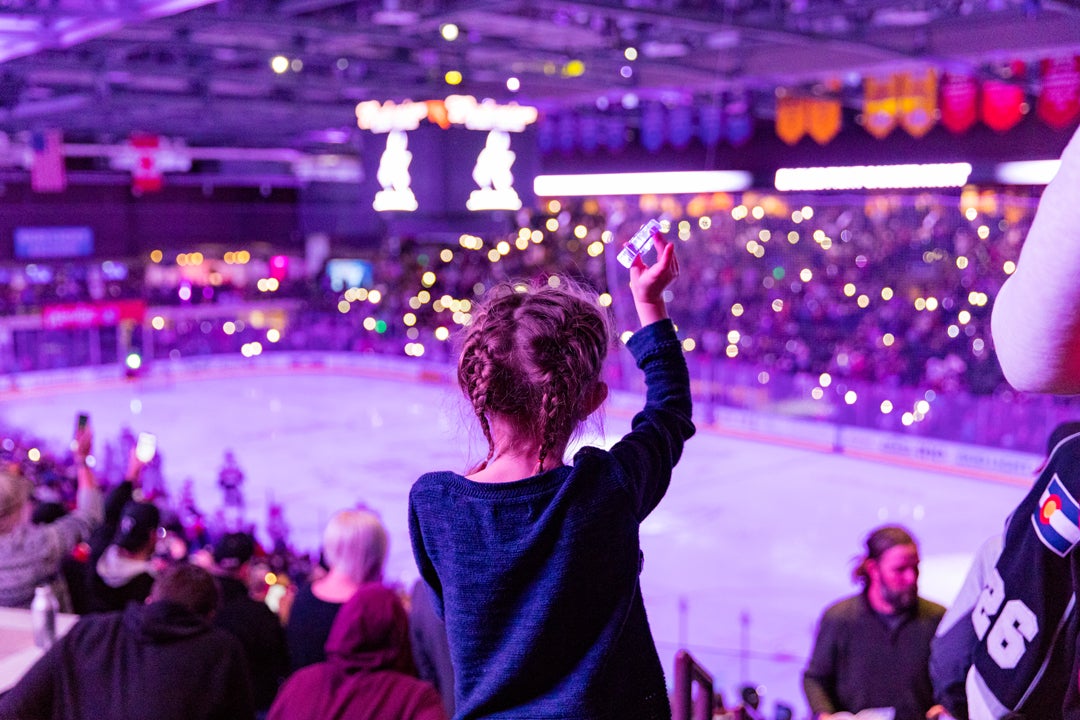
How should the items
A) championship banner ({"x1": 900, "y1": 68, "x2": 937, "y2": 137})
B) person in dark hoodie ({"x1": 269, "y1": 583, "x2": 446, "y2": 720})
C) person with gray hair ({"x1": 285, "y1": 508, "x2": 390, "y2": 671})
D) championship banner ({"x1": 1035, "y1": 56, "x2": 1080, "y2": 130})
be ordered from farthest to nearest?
championship banner ({"x1": 900, "y1": 68, "x2": 937, "y2": 137})
championship banner ({"x1": 1035, "y1": 56, "x2": 1080, "y2": 130})
person with gray hair ({"x1": 285, "y1": 508, "x2": 390, "y2": 671})
person in dark hoodie ({"x1": 269, "y1": 583, "x2": 446, "y2": 720})

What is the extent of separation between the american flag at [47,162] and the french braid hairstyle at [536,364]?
664 inches

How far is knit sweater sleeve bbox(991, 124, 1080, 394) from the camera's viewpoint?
0.63 m

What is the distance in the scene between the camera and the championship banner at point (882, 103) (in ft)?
39.8

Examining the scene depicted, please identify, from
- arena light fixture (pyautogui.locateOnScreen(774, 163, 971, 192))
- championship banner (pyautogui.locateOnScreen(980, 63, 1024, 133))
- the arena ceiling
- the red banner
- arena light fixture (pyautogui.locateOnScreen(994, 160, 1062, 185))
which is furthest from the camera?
the red banner

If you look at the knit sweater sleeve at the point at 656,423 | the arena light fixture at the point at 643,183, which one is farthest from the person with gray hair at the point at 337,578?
the arena light fixture at the point at 643,183

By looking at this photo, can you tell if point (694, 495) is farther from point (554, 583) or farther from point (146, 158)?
point (554, 583)

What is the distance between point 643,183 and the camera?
18.4m

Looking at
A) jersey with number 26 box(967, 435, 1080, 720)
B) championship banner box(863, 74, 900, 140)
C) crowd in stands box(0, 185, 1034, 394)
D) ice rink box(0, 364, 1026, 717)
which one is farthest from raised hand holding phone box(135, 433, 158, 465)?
crowd in stands box(0, 185, 1034, 394)

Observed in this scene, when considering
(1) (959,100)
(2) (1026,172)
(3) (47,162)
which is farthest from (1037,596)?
(3) (47,162)

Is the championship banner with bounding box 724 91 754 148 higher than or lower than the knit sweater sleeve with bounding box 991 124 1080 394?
higher

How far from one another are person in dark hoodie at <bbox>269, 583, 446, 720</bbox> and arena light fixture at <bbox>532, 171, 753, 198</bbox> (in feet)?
46.5

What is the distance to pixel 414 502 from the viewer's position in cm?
143

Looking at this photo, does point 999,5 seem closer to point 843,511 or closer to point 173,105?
point 843,511

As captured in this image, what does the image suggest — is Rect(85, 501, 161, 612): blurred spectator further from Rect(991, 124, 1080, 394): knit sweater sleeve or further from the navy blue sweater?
Rect(991, 124, 1080, 394): knit sweater sleeve
